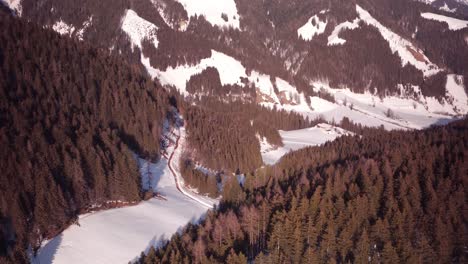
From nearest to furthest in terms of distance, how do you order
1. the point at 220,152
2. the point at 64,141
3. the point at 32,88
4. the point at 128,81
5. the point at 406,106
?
the point at 64,141, the point at 32,88, the point at 220,152, the point at 128,81, the point at 406,106

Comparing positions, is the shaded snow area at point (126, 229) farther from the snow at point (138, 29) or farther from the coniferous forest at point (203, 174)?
the snow at point (138, 29)

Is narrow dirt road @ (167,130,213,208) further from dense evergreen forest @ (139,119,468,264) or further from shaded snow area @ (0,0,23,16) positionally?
shaded snow area @ (0,0,23,16)

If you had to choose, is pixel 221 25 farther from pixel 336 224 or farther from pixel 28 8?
pixel 336 224

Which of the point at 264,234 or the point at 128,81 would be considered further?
the point at 128,81

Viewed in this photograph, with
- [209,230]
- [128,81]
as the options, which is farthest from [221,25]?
[209,230]

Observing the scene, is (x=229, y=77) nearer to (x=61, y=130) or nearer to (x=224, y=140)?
(x=224, y=140)

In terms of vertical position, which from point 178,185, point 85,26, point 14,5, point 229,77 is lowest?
point 178,185

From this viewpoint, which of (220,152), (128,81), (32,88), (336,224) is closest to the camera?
(336,224)

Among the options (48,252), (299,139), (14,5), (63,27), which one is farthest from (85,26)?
(48,252)
